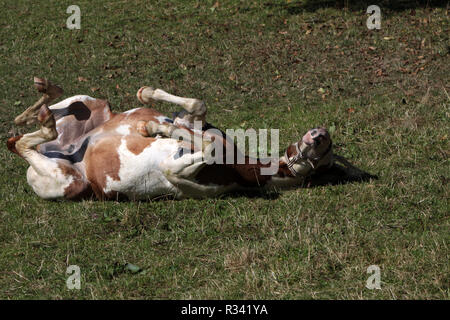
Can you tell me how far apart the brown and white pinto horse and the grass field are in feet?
0.54

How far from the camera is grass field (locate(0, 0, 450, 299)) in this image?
4.95m

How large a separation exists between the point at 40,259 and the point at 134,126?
158cm

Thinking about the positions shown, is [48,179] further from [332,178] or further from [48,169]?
[332,178]

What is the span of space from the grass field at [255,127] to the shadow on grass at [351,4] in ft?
0.22

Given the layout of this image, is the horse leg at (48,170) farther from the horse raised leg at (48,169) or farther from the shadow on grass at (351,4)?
the shadow on grass at (351,4)

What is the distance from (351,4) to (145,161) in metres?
9.22

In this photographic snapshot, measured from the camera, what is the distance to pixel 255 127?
909 cm

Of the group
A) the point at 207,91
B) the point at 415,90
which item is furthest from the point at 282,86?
the point at 415,90

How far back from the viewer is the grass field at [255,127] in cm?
495

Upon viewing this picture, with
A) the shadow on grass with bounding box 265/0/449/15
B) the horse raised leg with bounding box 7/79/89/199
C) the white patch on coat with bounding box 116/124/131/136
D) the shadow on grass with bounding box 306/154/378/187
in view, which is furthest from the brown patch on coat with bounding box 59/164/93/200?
the shadow on grass with bounding box 265/0/449/15

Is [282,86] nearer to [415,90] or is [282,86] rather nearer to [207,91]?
[207,91]

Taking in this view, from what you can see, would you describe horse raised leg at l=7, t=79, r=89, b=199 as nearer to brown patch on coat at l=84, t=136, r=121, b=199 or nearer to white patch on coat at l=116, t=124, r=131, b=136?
brown patch on coat at l=84, t=136, r=121, b=199

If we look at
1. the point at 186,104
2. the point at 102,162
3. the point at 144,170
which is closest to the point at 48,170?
the point at 102,162

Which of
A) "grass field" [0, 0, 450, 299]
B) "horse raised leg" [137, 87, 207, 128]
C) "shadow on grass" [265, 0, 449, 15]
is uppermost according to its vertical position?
"shadow on grass" [265, 0, 449, 15]
